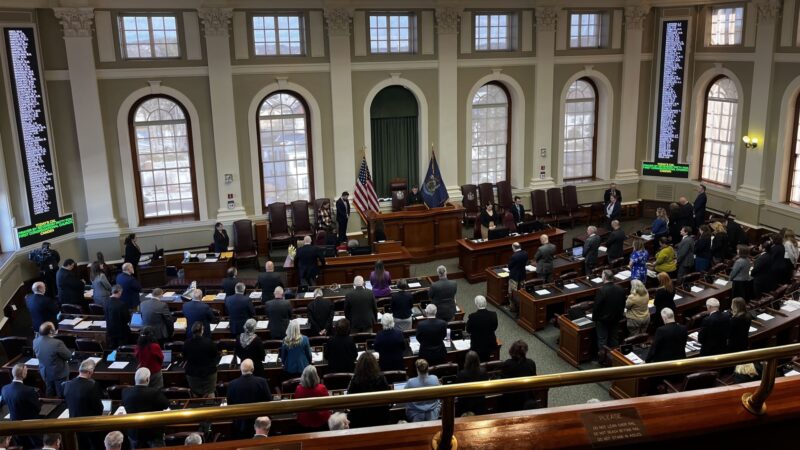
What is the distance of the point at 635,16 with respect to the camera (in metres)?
18.3

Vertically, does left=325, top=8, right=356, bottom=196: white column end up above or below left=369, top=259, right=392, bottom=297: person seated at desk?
above

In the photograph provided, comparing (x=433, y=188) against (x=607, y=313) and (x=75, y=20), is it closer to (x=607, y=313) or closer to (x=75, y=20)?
(x=607, y=313)

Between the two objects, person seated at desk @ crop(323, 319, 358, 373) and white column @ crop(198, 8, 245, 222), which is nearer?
person seated at desk @ crop(323, 319, 358, 373)

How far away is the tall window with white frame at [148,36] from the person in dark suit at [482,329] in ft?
32.9

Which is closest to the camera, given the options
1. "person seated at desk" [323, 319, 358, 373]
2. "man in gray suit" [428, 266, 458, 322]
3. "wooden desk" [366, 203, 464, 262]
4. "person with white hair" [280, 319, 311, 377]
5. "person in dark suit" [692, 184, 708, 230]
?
"person seated at desk" [323, 319, 358, 373]

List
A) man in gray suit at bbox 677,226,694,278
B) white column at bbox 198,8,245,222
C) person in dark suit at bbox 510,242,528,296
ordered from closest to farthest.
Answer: person in dark suit at bbox 510,242,528,296
man in gray suit at bbox 677,226,694,278
white column at bbox 198,8,245,222

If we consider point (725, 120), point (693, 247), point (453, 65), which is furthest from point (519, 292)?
point (725, 120)

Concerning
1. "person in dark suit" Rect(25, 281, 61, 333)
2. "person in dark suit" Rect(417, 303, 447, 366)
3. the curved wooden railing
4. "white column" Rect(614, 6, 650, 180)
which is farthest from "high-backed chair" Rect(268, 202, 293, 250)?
the curved wooden railing

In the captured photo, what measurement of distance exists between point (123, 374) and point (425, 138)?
1055cm

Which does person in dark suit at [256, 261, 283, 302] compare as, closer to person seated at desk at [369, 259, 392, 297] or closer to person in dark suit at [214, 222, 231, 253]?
person seated at desk at [369, 259, 392, 297]

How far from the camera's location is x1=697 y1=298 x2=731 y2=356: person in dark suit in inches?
340

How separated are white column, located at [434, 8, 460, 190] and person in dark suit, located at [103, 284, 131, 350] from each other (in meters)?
9.39

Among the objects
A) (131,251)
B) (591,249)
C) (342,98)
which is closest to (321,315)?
(591,249)

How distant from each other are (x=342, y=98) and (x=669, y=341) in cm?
1050
